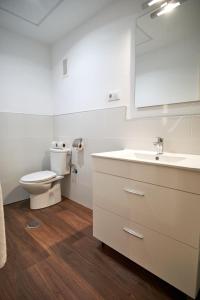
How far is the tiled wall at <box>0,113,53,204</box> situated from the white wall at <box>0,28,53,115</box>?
0.45ft

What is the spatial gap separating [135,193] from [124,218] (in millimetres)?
223

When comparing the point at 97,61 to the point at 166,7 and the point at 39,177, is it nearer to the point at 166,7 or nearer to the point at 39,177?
the point at 166,7

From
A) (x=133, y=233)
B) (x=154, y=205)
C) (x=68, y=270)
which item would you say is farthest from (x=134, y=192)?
(x=68, y=270)

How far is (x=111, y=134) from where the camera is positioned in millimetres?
1812

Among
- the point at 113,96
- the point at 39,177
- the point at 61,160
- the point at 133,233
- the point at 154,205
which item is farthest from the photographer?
the point at 61,160

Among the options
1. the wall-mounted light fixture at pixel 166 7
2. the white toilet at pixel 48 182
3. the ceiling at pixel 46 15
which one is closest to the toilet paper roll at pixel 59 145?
the white toilet at pixel 48 182

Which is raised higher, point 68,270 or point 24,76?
point 24,76

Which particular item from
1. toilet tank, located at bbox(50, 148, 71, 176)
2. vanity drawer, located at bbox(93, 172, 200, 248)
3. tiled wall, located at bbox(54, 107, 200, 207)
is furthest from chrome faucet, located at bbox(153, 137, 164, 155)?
toilet tank, located at bbox(50, 148, 71, 176)

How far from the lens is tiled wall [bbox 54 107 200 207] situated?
4.28ft

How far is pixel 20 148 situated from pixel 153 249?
1.98 metres

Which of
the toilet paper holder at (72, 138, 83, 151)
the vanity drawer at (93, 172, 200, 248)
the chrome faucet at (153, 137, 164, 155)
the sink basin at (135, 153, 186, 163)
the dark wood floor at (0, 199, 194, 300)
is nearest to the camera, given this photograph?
the vanity drawer at (93, 172, 200, 248)

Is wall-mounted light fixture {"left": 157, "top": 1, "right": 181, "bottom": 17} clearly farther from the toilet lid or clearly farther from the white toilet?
the toilet lid

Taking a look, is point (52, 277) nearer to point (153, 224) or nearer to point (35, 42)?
point (153, 224)

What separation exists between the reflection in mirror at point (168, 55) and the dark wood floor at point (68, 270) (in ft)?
4.20
